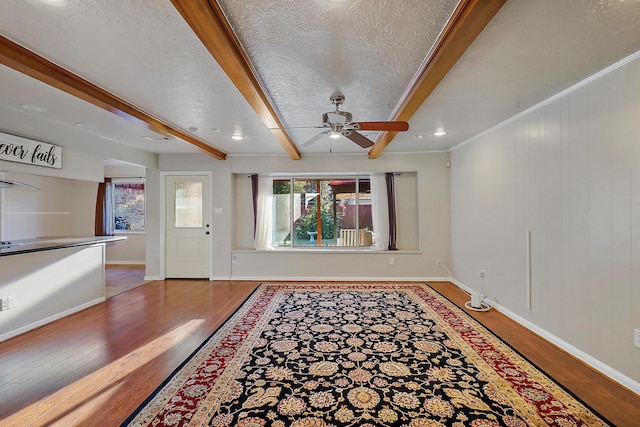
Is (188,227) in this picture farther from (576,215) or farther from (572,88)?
(572,88)

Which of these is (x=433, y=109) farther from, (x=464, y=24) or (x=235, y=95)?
(x=235, y=95)

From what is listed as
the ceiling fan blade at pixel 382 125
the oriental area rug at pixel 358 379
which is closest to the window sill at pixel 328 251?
the oriental area rug at pixel 358 379

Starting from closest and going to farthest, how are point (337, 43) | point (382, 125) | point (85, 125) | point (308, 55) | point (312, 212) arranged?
point (337, 43)
point (308, 55)
point (382, 125)
point (85, 125)
point (312, 212)

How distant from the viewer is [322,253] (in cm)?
533

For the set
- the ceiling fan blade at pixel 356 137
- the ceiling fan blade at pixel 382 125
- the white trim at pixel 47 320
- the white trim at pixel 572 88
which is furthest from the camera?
the white trim at pixel 47 320

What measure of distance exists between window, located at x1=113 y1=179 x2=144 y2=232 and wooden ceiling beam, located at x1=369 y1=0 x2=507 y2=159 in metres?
6.92

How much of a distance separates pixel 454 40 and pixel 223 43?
53.1 inches

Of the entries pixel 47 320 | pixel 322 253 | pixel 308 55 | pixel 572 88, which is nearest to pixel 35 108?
pixel 47 320

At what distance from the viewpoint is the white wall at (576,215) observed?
6.92 ft

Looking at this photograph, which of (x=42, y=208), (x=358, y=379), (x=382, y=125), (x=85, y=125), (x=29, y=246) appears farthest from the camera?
(x=42, y=208)

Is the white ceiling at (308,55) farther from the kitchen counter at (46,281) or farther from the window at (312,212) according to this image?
the window at (312,212)

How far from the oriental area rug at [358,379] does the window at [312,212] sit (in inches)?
91.9

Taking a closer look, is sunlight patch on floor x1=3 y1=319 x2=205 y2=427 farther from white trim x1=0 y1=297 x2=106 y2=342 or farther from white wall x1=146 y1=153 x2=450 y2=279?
white wall x1=146 y1=153 x2=450 y2=279

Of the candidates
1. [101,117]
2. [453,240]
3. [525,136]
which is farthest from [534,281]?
[101,117]
